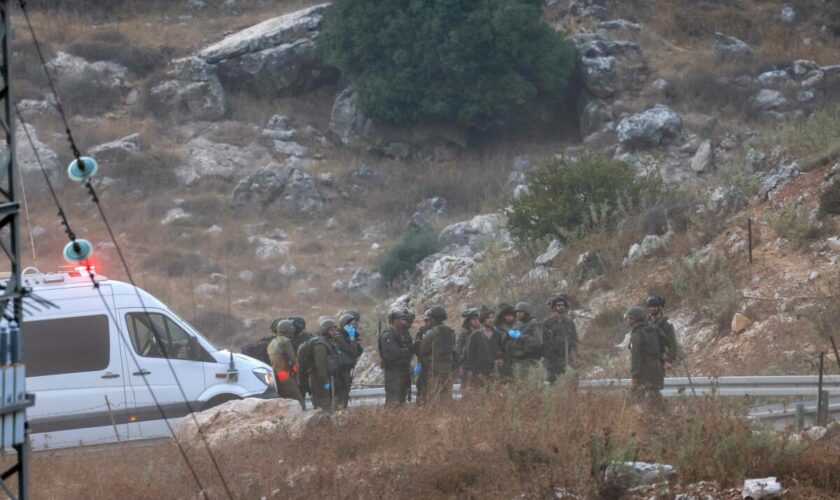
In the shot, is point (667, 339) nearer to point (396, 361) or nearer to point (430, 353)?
point (430, 353)

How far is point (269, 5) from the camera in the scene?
171 feet

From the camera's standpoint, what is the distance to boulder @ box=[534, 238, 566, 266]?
24859mm

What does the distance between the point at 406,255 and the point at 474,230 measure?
2.37m

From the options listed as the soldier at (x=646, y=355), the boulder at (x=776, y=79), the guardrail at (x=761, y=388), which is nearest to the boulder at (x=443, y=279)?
the guardrail at (x=761, y=388)

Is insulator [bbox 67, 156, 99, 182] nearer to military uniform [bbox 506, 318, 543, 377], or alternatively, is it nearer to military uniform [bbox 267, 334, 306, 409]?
military uniform [bbox 267, 334, 306, 409]

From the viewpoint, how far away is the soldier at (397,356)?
14453 millimetres

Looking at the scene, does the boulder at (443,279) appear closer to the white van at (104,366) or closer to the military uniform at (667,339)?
the white van at (104,366)

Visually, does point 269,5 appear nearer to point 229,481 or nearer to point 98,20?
point 98,20

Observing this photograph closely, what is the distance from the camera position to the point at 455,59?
1586 inches

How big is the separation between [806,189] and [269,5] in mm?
33996

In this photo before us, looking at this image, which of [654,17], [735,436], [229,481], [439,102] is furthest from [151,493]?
[654,17]

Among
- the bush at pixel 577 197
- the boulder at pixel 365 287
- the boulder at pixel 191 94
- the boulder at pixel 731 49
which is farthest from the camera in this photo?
the boulder at pixel 191 94

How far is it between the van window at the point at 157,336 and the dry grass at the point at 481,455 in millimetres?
2178

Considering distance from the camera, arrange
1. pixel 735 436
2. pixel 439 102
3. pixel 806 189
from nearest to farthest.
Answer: pixel 735 436 → pixel 806 189 → pixel 439 102
